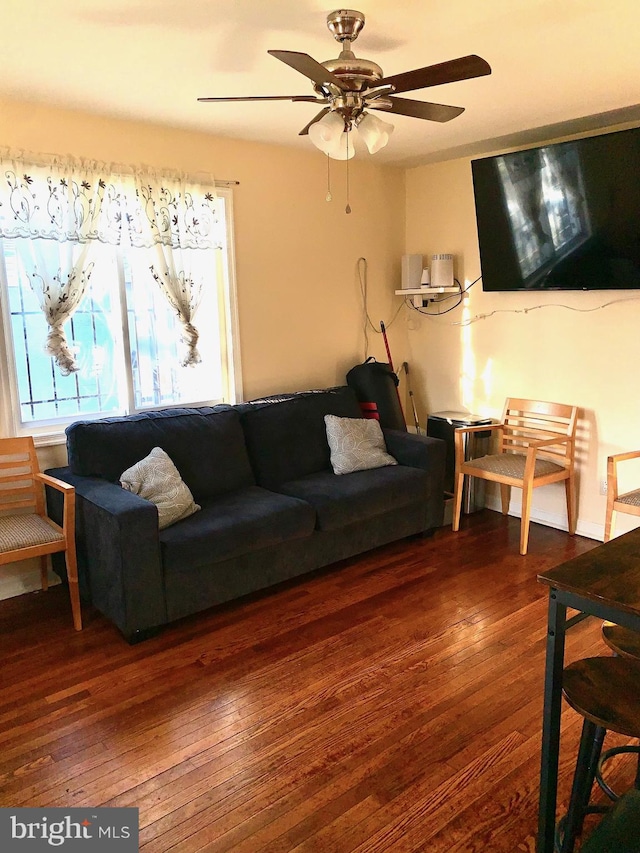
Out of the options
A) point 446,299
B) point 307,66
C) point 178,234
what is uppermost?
point 307,66

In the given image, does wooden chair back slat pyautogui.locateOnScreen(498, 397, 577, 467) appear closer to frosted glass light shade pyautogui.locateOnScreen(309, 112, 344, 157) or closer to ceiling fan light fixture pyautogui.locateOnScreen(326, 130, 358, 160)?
ceiling fan light fixture pyautogui.locateOnScreen(326, 130, 358, 160)

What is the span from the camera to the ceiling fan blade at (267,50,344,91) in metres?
1.91

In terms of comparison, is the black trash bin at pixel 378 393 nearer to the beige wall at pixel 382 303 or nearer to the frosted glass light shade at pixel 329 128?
the beige wall at pixel 382 303

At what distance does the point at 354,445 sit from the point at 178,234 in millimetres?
1629

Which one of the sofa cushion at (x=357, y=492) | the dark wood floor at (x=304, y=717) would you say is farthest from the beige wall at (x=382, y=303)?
the dark wood floor at (x=304, y=717)

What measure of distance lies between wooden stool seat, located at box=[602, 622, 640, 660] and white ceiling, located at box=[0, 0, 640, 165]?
2.05 m

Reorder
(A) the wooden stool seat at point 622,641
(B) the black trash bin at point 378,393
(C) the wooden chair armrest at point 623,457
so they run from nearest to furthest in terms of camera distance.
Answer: (A) the wooden stool seat at point 622,641, (C) the wooden chair armrest at point 623,457, (B) the black trash bin at point 378,393

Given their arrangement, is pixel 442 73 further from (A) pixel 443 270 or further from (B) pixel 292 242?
(A) pixel 443 270

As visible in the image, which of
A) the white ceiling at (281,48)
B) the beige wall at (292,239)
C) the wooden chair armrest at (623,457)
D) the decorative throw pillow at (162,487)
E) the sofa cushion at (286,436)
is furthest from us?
the sofa cushion at (286,436)

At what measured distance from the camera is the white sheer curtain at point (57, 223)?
3158 millimetres

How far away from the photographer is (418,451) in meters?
4.01

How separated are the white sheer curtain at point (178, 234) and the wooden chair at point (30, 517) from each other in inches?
42.4

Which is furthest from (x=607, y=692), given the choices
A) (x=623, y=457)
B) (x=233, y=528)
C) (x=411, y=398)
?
(x=411, y=398)

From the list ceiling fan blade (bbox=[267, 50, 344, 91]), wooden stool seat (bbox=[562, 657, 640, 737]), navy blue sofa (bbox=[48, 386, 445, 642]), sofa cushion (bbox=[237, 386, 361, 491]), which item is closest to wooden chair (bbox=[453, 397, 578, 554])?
navy blue sofa (bbox=[48, 386, 445, 642])
